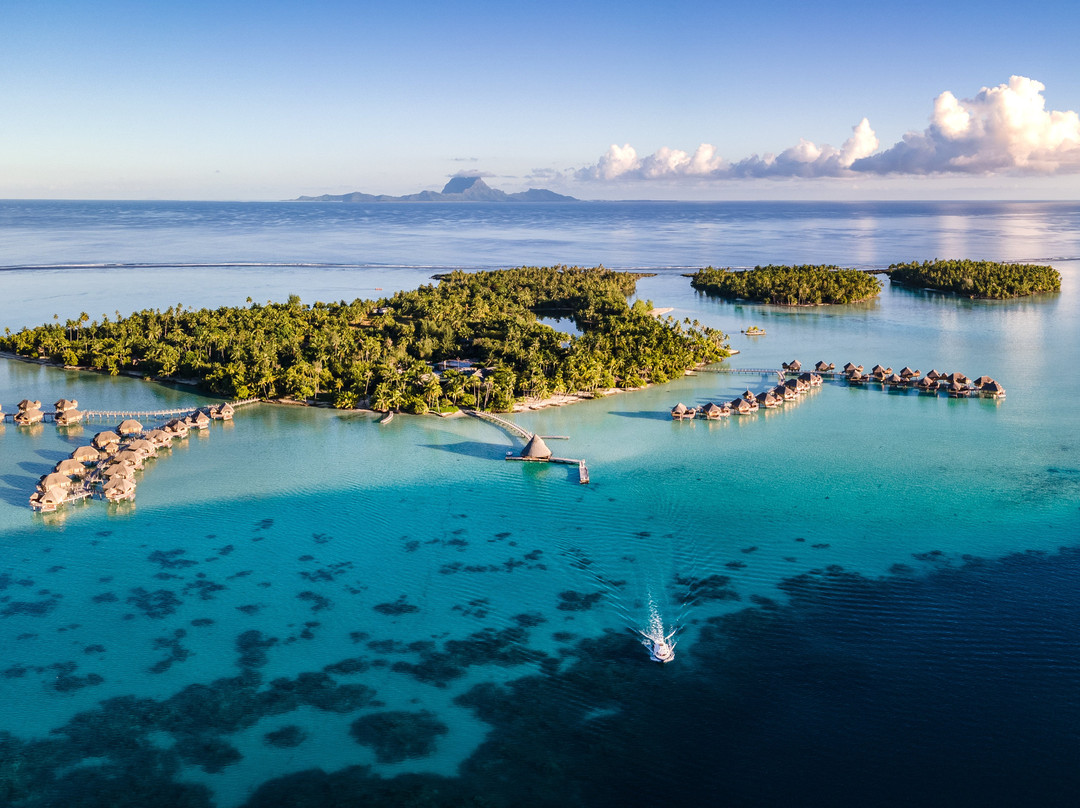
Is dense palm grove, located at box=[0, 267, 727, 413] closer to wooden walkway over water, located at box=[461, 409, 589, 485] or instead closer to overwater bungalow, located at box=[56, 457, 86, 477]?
wooden walkway over water, located at box=[461, 409, 589, 485]

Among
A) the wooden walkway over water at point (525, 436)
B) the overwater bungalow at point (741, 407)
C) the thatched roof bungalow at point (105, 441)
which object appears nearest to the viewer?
the wooden walkway over water at point (525, 436)

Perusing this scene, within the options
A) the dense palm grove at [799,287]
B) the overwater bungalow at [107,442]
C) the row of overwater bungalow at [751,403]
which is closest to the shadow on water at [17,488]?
the overwater bungalow at [107,442]

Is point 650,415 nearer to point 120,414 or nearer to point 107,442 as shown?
point 107,442

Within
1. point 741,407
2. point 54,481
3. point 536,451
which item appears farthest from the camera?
point 741,407

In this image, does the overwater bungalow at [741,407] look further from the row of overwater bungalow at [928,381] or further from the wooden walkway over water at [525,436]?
the row of overwater bungalow at [928,381]

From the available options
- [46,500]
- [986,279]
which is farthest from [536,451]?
[986,279]

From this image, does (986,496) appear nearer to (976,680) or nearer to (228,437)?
(976,680)
